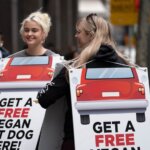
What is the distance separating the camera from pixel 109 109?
16.4 ft

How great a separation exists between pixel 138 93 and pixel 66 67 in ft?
1.79

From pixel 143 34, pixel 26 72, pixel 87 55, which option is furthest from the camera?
pixel 143 34

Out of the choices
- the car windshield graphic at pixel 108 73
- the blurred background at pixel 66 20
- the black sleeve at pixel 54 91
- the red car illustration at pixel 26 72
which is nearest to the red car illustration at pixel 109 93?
the car windshield graphic at pixel 108 73

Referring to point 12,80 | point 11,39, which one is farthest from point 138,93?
point 11,39

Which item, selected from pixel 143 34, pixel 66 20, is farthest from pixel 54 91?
pixel 66 20

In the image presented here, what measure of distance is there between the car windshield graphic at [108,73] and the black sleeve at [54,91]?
191 mm

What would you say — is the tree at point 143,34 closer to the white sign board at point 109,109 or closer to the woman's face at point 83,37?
the white sign board at point 109,109

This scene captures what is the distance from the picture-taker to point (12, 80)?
6.27 metres

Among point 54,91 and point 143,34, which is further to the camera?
point 143,34

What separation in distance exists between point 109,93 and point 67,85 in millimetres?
303

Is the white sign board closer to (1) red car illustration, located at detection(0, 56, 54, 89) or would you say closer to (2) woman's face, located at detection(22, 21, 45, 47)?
(1) red car illustration, located at detection(0, 56, 54, 89)

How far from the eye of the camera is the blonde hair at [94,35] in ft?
15.9

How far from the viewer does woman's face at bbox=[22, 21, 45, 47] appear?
21.0 ft

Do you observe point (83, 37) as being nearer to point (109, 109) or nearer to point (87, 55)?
point (87, 55)
